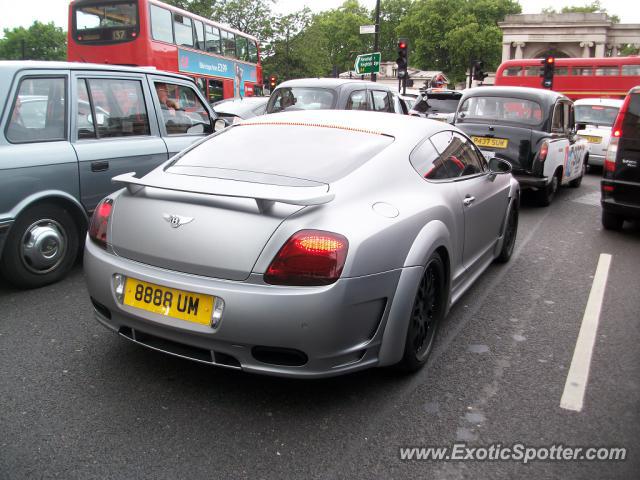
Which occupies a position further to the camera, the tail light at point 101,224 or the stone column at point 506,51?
the stone column at point 506,51

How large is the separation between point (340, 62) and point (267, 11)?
153 ft

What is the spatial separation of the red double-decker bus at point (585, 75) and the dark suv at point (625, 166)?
2489 centimetres

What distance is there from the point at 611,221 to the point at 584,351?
4.43 metres

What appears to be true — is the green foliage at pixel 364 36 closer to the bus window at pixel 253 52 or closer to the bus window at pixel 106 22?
the bus window at pixel 253 52

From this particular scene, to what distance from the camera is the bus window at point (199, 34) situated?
55.9 ft

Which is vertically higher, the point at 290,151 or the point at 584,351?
the point at 290,151

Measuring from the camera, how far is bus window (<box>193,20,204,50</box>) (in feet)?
55.9

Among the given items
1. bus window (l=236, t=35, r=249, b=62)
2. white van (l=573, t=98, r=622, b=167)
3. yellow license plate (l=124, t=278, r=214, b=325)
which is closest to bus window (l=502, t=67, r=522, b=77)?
bus window (l=236, t=35, r=249, b=62)

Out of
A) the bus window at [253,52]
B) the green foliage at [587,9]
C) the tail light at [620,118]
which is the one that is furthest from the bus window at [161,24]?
the green foliage at [587,9]

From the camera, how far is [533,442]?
2695 mm

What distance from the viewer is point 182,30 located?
53.6ft

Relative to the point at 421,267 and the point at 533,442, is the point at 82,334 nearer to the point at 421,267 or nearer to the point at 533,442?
the point at 421,267

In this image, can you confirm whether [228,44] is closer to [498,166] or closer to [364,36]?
[498,166]

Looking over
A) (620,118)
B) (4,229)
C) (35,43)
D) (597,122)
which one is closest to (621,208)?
(620,118)
